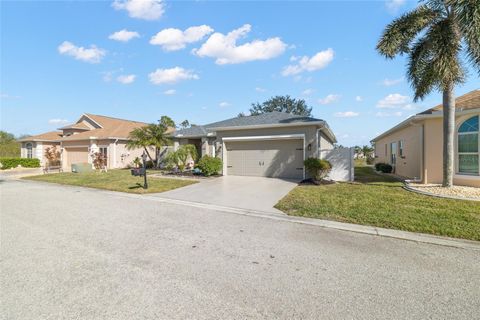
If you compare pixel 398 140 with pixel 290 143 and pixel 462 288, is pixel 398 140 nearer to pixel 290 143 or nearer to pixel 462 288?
pixel 290 143

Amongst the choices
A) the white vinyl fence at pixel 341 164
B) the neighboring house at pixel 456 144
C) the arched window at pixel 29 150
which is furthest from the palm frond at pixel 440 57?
the arched window at pixel 29 150

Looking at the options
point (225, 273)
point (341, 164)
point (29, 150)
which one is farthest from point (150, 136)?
point (29, 150)

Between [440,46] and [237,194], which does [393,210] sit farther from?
[440,46]

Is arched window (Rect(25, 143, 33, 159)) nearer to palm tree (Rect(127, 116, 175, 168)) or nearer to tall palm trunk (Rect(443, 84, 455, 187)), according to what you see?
palm tree (Rect(127, 116, 175, 168))

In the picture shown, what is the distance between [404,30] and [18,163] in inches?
1409

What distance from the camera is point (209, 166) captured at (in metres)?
15.2

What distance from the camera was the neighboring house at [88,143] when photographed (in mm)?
22861

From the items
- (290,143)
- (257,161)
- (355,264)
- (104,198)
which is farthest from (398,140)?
(104,198)

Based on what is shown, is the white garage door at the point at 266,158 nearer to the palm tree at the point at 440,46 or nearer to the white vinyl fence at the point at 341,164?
the white vinyl fence at the point at 341,164

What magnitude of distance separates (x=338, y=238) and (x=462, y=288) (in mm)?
2145

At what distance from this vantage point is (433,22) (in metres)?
9.55

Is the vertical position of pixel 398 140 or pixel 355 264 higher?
pixel 398 140

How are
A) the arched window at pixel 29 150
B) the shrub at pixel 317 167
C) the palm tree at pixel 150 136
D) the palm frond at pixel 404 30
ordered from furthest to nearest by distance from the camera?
the arched window at pixel 29 150
the palm tree at pixel 150 136
the shrub at pixel 317 167
the palm frond at pixel 404 30

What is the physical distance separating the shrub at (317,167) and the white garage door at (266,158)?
5.02 feet
